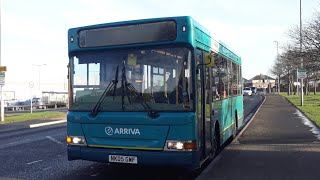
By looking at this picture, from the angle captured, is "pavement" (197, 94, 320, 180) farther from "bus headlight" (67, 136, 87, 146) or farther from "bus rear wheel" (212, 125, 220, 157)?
"bus headlight" (67, 136, 87, 146)

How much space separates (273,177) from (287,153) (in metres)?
2.79

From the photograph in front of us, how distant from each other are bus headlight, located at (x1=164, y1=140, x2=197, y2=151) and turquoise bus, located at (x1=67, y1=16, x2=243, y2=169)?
2 cm

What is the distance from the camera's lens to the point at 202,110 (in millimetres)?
7457

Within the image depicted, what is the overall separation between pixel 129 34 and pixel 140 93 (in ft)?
3.53

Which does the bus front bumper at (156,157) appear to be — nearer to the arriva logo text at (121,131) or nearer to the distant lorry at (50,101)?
the arriva logo text at (121,131)

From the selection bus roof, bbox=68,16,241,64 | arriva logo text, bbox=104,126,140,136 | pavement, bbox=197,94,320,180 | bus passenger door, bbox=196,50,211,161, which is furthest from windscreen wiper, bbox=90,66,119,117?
pavement, bbox=197,94,320,180

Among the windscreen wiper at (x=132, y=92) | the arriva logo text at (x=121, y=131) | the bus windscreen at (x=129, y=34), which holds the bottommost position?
the arriva logo text at (x=121, y=131)

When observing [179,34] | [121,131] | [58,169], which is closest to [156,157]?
[121,131]

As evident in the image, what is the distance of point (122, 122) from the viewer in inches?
279

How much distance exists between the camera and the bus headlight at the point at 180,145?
269 inches

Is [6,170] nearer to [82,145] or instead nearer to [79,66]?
[82,145]

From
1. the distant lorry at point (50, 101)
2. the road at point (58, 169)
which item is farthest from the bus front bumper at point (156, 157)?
the distant lorry at point (50, 101)

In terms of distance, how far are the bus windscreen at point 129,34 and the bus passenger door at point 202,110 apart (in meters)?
0.69

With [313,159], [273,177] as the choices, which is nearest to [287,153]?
[313,159]
